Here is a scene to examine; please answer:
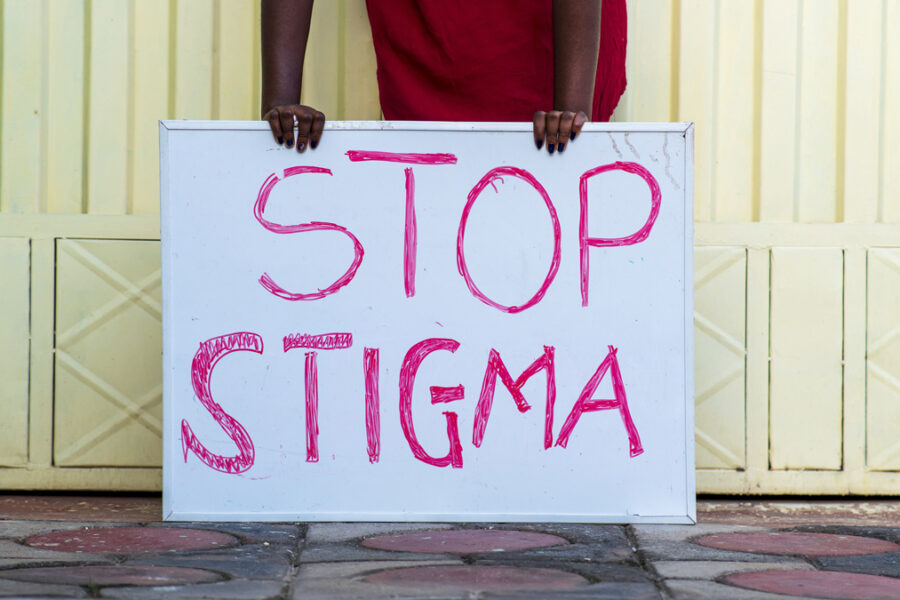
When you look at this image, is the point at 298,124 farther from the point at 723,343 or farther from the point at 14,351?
the point at 723,343

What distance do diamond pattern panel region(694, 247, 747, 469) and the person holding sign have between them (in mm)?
518

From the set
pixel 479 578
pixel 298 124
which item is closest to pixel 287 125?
pixel 298 124

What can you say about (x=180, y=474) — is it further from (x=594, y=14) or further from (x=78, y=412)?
(x=594, y=14)

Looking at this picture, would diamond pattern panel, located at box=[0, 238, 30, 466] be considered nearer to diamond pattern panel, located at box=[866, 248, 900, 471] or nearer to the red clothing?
the red clothing

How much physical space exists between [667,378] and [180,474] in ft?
3.56

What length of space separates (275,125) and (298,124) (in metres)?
0.05

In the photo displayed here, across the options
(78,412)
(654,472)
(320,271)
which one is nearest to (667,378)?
(654,472)

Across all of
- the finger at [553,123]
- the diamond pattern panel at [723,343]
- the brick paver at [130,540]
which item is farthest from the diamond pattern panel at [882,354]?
the brick paver at [130,540]

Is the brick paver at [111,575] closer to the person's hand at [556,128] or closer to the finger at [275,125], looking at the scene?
the finger at [275,125]

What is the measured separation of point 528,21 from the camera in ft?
8.42

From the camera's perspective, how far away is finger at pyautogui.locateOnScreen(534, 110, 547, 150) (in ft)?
7.47

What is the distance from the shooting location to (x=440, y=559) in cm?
199

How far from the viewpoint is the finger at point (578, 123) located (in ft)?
7.48

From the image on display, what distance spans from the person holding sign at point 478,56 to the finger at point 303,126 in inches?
3.8
